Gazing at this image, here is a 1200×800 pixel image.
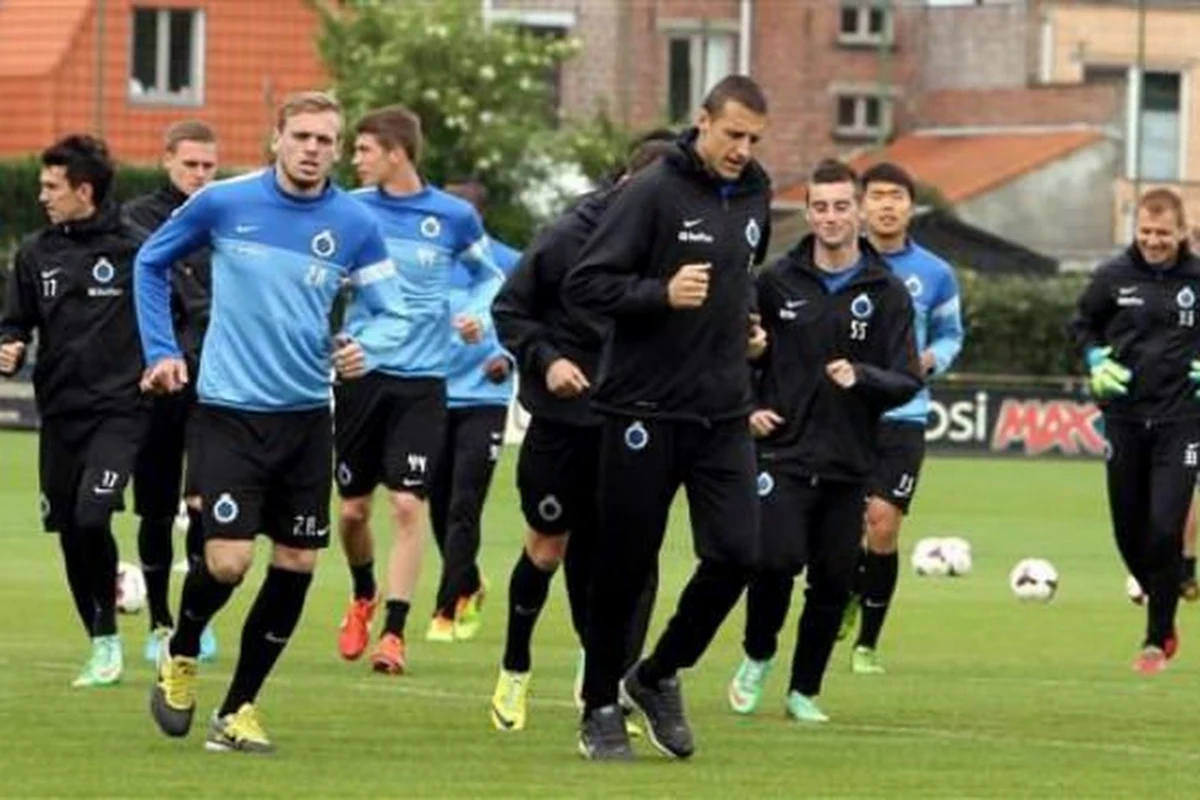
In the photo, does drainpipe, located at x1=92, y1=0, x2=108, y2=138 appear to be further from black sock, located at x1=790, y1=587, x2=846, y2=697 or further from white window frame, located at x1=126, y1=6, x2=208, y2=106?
black sock, located at x1=790, y1=587, x2=846, y2=697

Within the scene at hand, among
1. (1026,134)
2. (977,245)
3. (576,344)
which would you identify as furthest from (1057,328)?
(576,344)

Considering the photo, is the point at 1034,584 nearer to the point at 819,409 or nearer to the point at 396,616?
the point at 396,616

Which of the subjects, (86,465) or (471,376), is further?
(471,376)

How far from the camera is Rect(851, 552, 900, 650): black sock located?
61.8ft

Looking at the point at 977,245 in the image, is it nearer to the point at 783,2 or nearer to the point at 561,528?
the point at 783,2

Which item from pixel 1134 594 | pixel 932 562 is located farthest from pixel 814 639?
pixel 932 562

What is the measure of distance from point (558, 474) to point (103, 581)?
2.52 meters

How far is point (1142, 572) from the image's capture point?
64.1 feet

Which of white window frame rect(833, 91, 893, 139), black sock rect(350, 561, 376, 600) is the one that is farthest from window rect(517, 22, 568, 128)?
black sock rect(350, 561, 376, 600)

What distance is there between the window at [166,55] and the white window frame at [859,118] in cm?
1502

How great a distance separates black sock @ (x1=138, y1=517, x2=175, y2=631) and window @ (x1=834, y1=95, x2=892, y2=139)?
58921mm

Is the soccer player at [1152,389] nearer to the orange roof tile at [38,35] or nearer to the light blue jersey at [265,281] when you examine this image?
the light blue jersey at [265,281]

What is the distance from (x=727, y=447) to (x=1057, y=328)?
139 feet

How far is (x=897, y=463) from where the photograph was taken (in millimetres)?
18984
